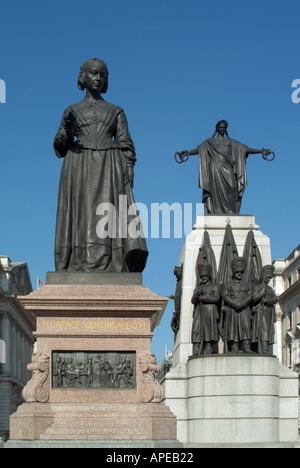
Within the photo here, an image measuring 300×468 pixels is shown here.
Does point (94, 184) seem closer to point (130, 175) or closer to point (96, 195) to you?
point (96, 195)

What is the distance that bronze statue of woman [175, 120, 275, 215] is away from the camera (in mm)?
24703

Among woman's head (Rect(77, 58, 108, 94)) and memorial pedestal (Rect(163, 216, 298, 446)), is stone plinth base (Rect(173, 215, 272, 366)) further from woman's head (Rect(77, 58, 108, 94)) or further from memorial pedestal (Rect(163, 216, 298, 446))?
woman's head (Rect(77, 58, 108, 94))

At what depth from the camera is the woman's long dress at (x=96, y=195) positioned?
559 inches

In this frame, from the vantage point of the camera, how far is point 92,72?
15000 mm

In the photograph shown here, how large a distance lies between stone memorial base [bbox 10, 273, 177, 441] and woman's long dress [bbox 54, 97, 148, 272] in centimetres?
86

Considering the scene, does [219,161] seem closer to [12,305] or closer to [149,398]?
[149,398]

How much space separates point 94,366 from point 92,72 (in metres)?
5.40

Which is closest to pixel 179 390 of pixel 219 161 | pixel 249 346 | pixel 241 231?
pixel 249 346

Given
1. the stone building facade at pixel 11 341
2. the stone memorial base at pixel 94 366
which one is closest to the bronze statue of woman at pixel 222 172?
the stone memorial base at pixel 94 366

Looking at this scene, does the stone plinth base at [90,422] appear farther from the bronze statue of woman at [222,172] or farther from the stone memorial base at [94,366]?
the bronze statue of woman at [222,172]

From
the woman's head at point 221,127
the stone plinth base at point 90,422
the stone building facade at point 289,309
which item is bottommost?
the stone plinth base at point 90,422

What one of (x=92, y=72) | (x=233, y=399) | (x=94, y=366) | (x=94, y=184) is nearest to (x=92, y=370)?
(x=94, y=366)

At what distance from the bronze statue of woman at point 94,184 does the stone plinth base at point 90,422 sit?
2.48m

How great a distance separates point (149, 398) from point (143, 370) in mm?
448
